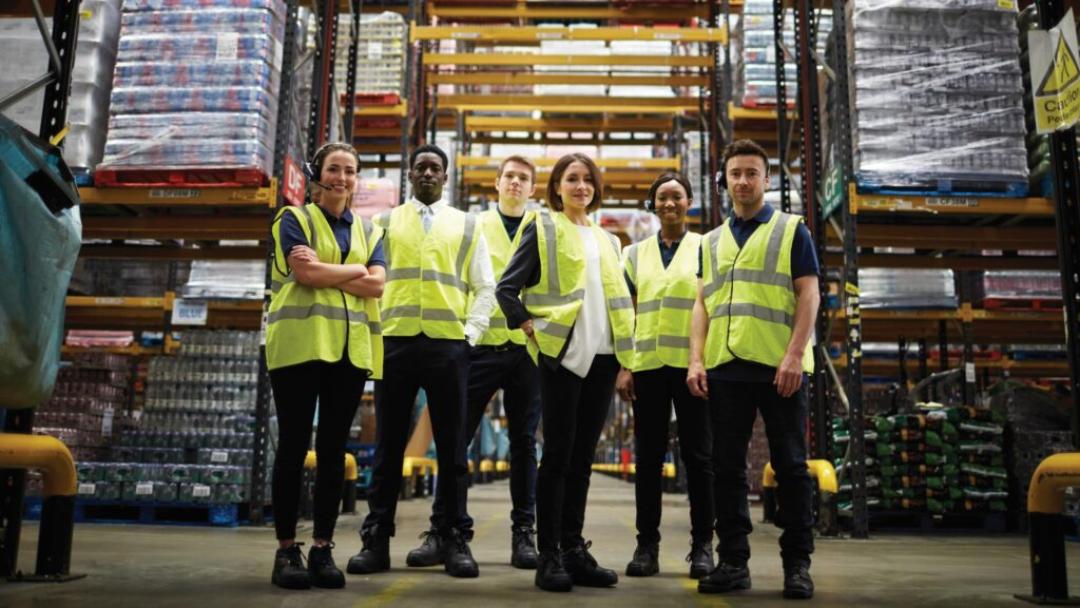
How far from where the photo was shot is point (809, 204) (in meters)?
8.09

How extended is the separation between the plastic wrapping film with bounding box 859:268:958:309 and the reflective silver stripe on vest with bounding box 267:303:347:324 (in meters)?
8.14

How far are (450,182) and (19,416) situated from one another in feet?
34.2

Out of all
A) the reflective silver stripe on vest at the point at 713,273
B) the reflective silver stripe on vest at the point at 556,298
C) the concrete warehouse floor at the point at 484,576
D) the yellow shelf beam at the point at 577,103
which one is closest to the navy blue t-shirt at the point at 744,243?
the reflective silver stripe on vest at the point at 713,273

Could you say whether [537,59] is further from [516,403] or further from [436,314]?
[436,314]

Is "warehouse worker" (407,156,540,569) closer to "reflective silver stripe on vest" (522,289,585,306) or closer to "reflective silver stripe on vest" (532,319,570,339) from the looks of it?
"reflective silver stripe on vest" (522,289,585,306)

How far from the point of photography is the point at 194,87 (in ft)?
25.0

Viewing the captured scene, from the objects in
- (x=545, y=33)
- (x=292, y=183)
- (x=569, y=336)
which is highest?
(x=545, y=33)

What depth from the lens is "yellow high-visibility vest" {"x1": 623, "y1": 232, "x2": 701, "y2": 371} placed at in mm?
4621

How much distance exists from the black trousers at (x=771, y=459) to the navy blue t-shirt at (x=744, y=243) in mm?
35

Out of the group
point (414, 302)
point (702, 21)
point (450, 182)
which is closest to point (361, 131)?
point (450, 182)

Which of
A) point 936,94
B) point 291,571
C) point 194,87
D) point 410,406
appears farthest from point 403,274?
point 936,94

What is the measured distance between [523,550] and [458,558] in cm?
61

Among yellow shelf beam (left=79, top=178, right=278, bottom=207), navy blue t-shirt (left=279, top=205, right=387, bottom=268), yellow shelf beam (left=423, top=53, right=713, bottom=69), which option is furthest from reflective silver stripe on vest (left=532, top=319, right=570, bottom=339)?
yellow shelf beam (left=423, top=53, right=713, bottom=69)

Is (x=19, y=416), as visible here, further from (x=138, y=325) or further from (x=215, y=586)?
(x=138, y=325)
